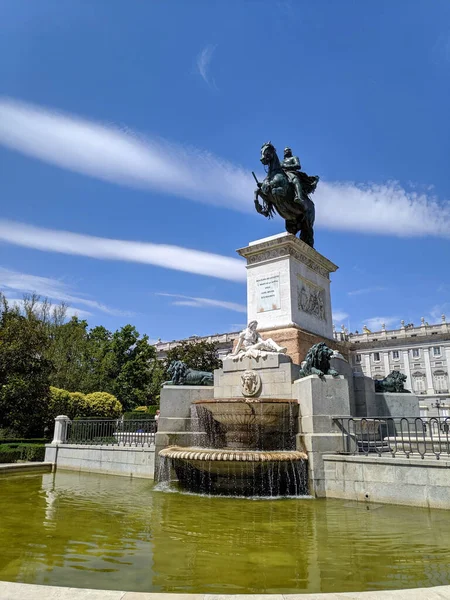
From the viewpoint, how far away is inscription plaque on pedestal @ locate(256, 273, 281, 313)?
47.1ft

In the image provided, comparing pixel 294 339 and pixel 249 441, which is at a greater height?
pixel 294 339

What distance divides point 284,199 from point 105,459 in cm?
1076

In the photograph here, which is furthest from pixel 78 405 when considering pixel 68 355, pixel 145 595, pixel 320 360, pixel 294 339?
pixel 145 595

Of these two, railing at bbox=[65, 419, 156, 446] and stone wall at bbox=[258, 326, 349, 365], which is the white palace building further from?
stone wall at bbox=[258, 326, 349, 365]

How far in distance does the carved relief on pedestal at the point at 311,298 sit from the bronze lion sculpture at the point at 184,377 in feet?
12.3

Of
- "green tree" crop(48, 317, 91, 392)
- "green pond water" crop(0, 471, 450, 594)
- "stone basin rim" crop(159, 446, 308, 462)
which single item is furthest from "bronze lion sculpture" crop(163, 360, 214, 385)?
"green tree" crop(48, 317, 91, 392)

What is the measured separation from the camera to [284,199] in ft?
52.6

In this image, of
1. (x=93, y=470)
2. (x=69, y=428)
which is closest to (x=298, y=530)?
(x=93, y=470)

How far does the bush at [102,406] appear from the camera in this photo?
1266 inches

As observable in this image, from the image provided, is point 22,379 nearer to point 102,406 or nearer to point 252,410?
point 102,406

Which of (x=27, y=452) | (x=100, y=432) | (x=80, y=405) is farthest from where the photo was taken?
(x=80, y=405)

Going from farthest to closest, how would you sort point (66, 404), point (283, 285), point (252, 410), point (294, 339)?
point (66, 404) < point (283, 285) < point (294, 339) < point (252, 410)

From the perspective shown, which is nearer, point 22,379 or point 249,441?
point 249,441

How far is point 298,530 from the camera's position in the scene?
6.70 m
